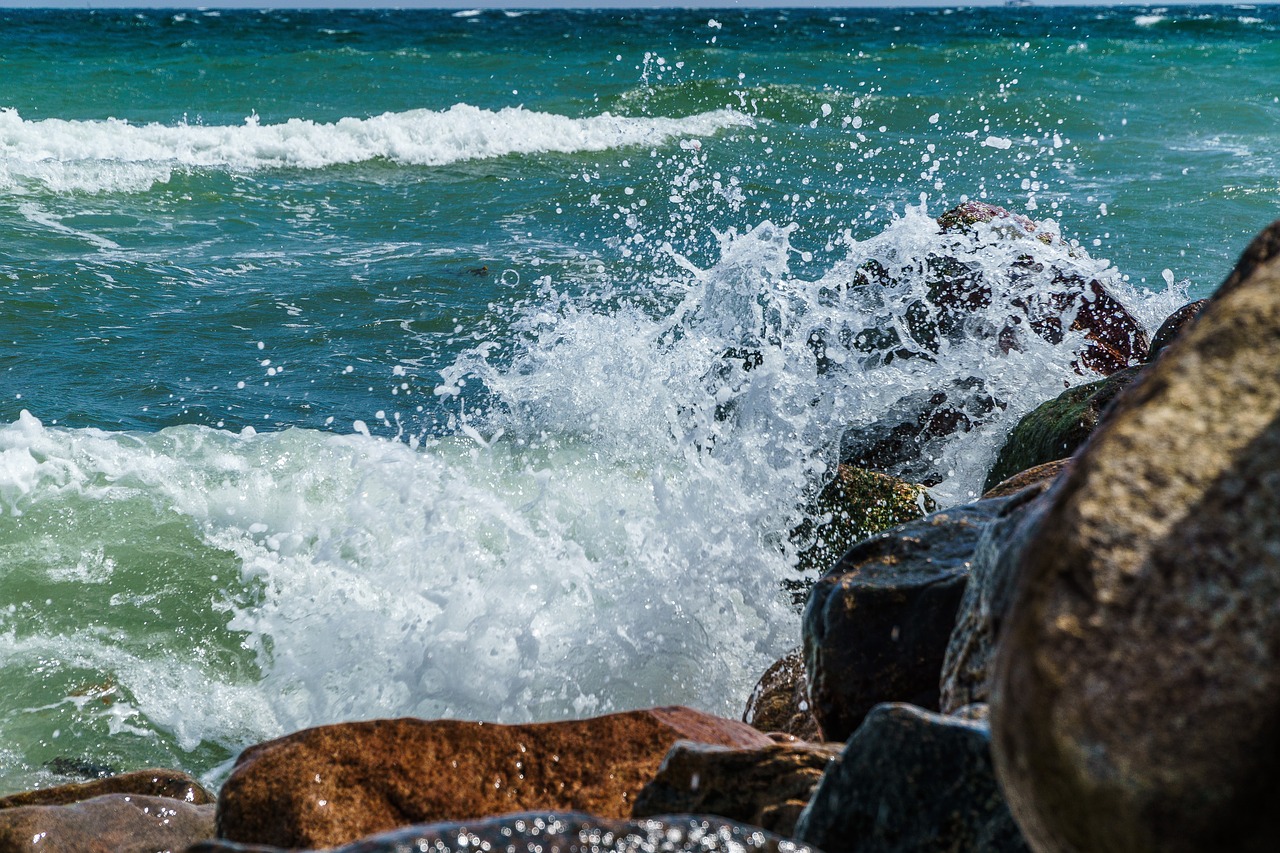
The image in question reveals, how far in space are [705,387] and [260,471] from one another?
2.10 metres

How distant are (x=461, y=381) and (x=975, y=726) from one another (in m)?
5.37

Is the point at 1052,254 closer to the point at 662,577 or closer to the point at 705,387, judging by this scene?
the point at 705,387

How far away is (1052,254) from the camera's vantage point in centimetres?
607

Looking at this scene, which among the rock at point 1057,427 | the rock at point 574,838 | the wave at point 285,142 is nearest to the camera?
the rock at point 574,838

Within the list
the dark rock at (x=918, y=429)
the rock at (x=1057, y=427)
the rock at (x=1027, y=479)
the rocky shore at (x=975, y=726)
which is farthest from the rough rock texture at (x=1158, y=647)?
the dark rock at (x=918, y=429)

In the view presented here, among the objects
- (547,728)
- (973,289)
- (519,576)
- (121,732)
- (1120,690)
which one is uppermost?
(1120,690)

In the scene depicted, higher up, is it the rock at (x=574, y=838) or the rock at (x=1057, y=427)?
the rock at (x=574, y=838)

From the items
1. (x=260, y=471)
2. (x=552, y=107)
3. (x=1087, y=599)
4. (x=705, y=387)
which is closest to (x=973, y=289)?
(x=705, y=387)

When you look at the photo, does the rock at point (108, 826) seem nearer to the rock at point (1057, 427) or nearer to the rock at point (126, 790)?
the rock at point (126, 790)

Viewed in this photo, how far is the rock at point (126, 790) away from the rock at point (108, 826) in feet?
0.46

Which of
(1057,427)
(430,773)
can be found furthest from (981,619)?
(1057,427)

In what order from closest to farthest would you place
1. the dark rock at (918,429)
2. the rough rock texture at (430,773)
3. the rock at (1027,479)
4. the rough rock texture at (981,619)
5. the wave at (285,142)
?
1. the rough rock texture at (981,619)
2. the rough rock texture at (430,773)
3. the rock at (1027,479)
4. the dark rock at (918,429)
5. the wave at (285,142)

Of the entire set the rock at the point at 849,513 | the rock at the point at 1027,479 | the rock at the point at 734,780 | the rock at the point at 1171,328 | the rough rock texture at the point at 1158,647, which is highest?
the rough rock texture at the point at 1158,647

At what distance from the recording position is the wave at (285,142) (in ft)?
40.8
